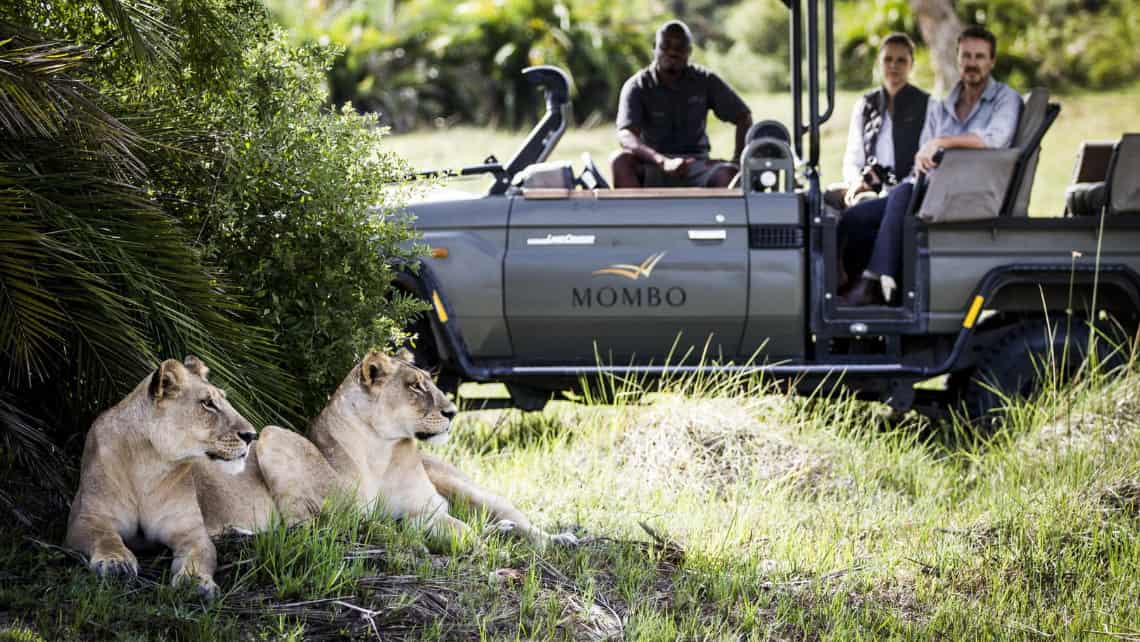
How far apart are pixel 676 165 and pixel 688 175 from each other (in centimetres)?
19

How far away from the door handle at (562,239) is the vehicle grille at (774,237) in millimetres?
815

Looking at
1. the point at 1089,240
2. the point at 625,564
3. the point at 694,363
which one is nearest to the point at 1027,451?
the point at 1089,240

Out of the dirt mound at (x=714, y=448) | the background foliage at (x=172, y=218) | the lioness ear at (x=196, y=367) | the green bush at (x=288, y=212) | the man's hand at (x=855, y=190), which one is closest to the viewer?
the lioness ear at (x=196, y=367)

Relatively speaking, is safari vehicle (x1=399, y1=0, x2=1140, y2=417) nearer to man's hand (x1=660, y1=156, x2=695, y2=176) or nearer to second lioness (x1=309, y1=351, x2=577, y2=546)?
man's hand (x1=660, y1=156, x2=695, y2=176)

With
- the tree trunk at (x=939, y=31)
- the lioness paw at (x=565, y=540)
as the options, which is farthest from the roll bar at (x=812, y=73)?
the tree trunk at (x=939, y=31)

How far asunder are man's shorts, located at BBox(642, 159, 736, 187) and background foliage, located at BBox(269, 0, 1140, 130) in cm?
1257

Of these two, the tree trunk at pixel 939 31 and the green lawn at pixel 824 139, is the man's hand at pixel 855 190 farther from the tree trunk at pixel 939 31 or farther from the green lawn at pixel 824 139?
the tree trunk at pixel 939 31

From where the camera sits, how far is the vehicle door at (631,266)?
685 centimetres

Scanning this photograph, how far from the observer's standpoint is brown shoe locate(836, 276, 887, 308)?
7102 millimetres

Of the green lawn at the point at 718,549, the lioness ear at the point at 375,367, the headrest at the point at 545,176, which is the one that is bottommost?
the green lawn at the point at 718,549

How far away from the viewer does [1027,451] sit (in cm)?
633

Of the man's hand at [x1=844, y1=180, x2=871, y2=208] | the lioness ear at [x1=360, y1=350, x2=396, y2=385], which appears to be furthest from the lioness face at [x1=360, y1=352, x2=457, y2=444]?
the man's hand at [x1=844, y1=180, x2=871, y2=208]

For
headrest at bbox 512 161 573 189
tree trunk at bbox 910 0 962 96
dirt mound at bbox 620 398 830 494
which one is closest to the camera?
dirt mound at bbox 620 398 830 494

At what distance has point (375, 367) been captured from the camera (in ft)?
15.4
